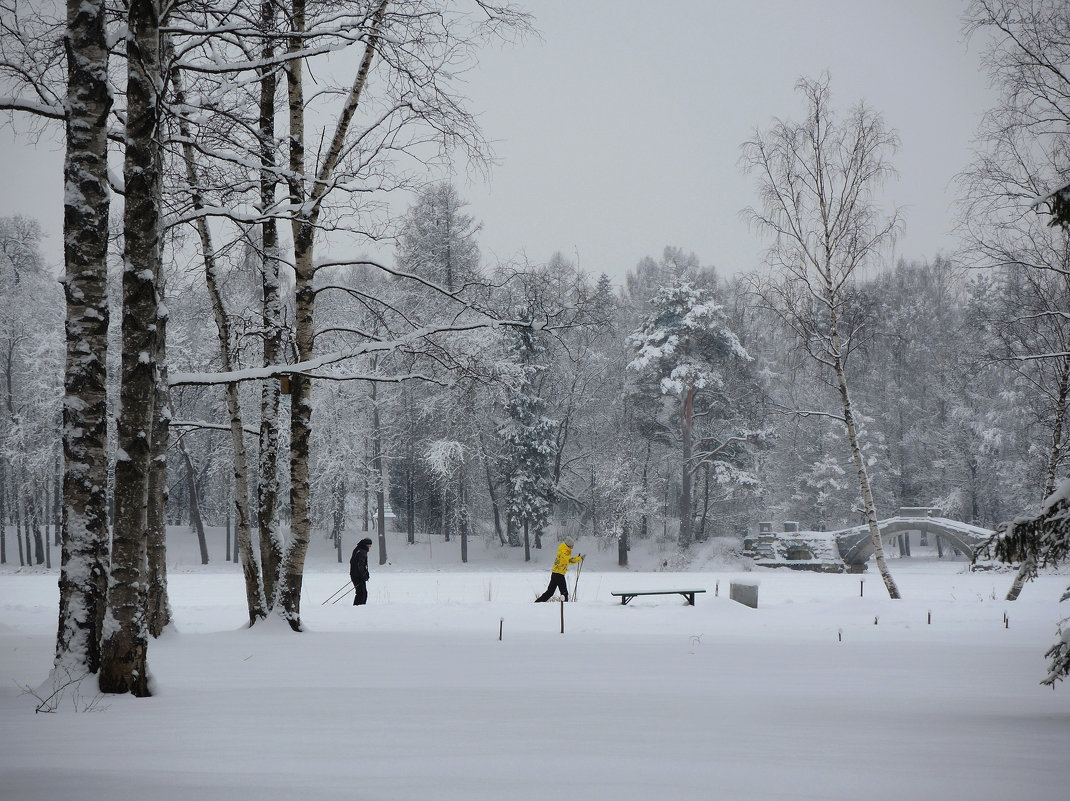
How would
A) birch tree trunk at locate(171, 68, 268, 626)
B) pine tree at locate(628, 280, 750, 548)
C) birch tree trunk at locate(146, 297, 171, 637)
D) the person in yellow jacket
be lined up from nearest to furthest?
1. birch tree trunk at locate(146, 297, 171, 637)
2. birch tree trunk at locate(171, 68, 268, 626)
3. the person in yellow jacket
4. pine tree at locate(628, 280, 750, 548)

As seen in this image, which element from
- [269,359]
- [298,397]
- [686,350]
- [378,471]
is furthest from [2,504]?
[298,397]

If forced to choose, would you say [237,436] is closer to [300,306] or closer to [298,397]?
[298,397]

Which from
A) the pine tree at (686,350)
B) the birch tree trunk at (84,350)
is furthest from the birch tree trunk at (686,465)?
the birch tree trunk at (84,350)

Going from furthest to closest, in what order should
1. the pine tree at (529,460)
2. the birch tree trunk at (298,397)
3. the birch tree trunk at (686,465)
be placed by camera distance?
the birch tree trunk at (686,465) → the pine tree at (529,460) → the birch tree trunk at (298,397)

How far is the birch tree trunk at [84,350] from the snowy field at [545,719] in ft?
1.87

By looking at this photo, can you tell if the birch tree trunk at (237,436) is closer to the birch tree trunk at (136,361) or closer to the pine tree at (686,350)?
the birch tree trunk at (136,361)

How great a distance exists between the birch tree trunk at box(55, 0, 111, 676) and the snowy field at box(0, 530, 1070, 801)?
0.57 m

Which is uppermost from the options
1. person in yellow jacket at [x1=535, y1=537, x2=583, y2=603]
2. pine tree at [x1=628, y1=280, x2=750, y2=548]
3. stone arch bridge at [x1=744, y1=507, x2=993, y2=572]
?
pine tree at [x1=628, y1=280, x2=750, y2=548]

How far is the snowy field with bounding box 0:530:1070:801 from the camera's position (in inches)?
137

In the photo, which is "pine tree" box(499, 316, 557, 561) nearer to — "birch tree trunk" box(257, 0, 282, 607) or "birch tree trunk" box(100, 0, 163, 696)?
"birch tree trunk" box(257, 0, 282, 607)

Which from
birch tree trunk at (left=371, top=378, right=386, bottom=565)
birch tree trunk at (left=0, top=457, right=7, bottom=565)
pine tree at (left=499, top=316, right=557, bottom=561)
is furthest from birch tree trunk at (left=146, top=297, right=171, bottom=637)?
birch tree trunk at (left=0, top=457, right=7, bottom=565)

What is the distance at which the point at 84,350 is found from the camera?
525 centimetres

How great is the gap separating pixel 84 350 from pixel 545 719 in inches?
154

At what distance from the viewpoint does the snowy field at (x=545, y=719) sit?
3.47 metres
